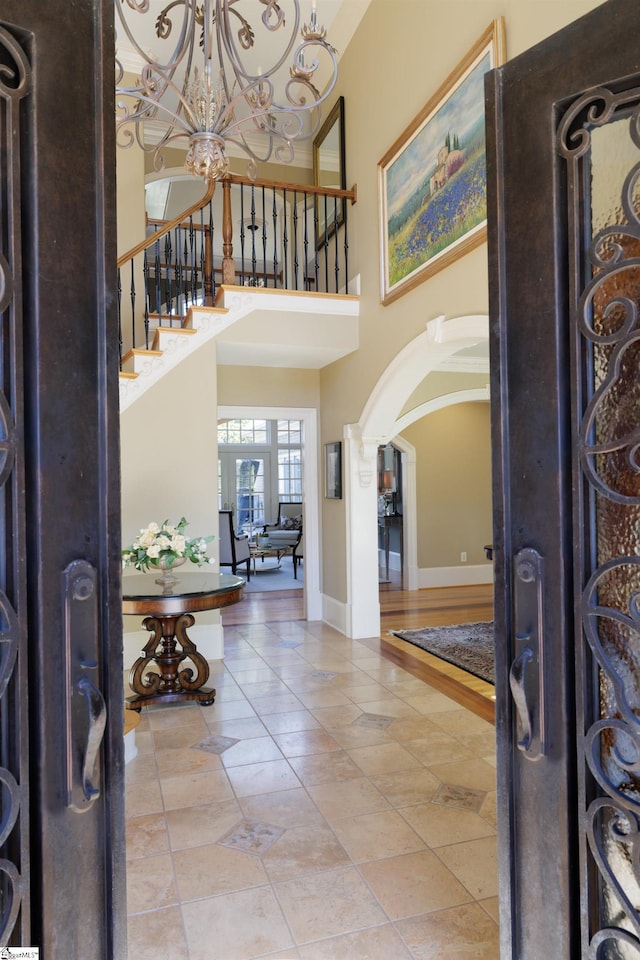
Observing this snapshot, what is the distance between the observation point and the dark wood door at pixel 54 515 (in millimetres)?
976

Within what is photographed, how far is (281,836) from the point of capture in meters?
2.46

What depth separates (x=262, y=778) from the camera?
2973mm

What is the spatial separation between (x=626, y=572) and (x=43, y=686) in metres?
1.07

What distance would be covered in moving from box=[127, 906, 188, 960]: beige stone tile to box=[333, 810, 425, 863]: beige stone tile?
27.5 inches

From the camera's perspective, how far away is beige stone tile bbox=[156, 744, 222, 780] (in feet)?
10.1

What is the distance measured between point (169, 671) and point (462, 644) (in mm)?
2680

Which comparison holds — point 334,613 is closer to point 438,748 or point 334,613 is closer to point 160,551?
point 160,551

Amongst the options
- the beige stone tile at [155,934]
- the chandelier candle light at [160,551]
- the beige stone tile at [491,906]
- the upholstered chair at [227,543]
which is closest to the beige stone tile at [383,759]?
the beige stone tile at [491,906]

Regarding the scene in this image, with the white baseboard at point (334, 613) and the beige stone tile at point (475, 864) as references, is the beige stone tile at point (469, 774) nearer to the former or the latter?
the beige stone tile at point (475, 864)

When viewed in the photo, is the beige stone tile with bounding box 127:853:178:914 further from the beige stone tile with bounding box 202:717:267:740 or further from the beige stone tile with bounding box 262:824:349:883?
the beige stone tile with bounding box 202:717:267:740

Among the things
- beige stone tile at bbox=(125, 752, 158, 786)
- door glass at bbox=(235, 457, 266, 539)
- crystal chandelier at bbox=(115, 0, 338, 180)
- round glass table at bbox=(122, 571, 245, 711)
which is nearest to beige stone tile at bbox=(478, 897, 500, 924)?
beige stone tile at bbox=(125, 752, 158, 786)

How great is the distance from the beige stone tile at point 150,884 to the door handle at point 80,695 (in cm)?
138

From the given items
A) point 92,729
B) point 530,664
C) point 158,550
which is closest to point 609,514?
point 530,664

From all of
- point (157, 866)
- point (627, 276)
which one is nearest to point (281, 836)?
point (157, 866)
